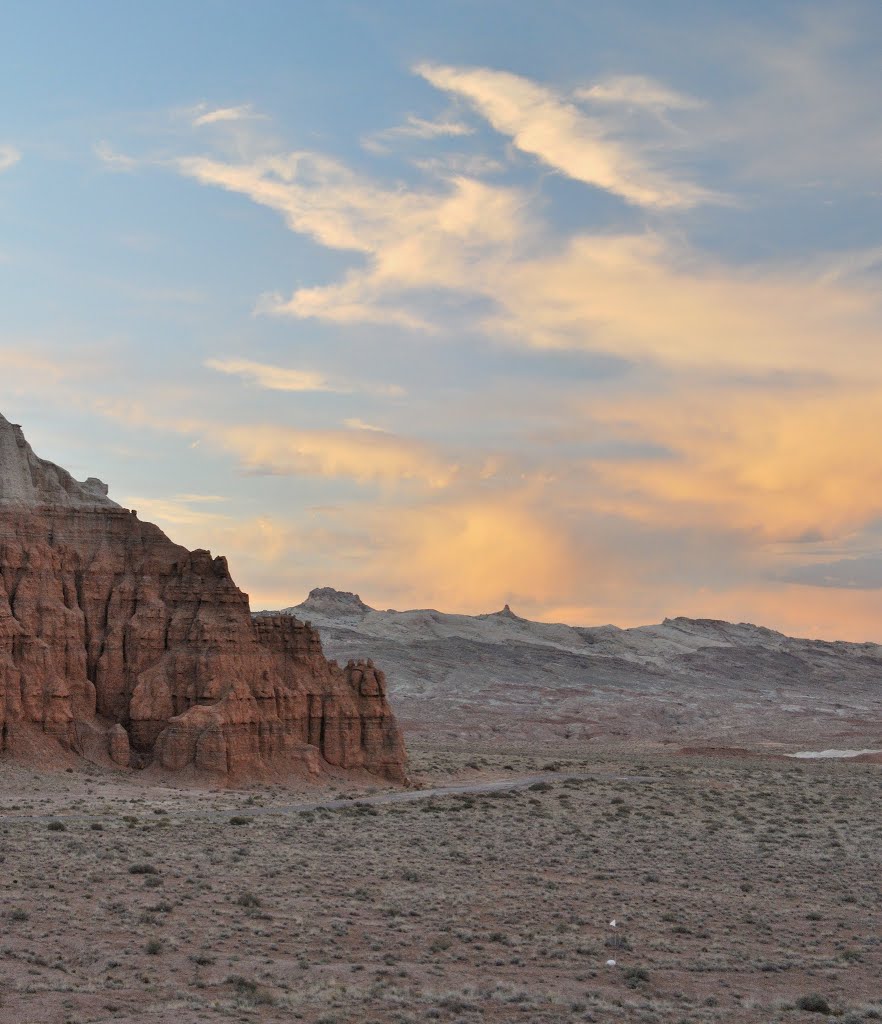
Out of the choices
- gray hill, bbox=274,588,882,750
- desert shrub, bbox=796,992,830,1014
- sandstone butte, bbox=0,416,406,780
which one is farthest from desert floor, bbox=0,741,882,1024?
gray hill, bbox=274,588,882,750

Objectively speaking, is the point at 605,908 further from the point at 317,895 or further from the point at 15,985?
the point at 15,985

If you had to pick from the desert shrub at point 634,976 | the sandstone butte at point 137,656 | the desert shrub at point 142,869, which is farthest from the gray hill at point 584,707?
the desert shrub at point 634,976

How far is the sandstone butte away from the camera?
5494 cm

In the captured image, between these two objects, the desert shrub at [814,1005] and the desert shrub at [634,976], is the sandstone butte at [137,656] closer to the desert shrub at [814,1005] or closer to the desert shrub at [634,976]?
the desert shrub at [634,976]

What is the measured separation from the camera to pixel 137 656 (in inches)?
2296

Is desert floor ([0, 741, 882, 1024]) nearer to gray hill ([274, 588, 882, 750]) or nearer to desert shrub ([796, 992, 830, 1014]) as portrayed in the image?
desert shrub ([796, 992, 830, 1014])

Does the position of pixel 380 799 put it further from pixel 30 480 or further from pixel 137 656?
pixel 30 480

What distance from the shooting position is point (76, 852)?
35.1 meters

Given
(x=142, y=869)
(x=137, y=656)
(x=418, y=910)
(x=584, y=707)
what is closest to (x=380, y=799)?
(x=137, y=656)

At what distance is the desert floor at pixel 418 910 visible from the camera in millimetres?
22641

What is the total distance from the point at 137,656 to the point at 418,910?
31544 millimetres

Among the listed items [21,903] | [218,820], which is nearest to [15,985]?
[21,903]

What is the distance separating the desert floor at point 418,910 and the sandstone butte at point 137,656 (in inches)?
122

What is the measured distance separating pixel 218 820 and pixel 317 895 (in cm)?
1297
